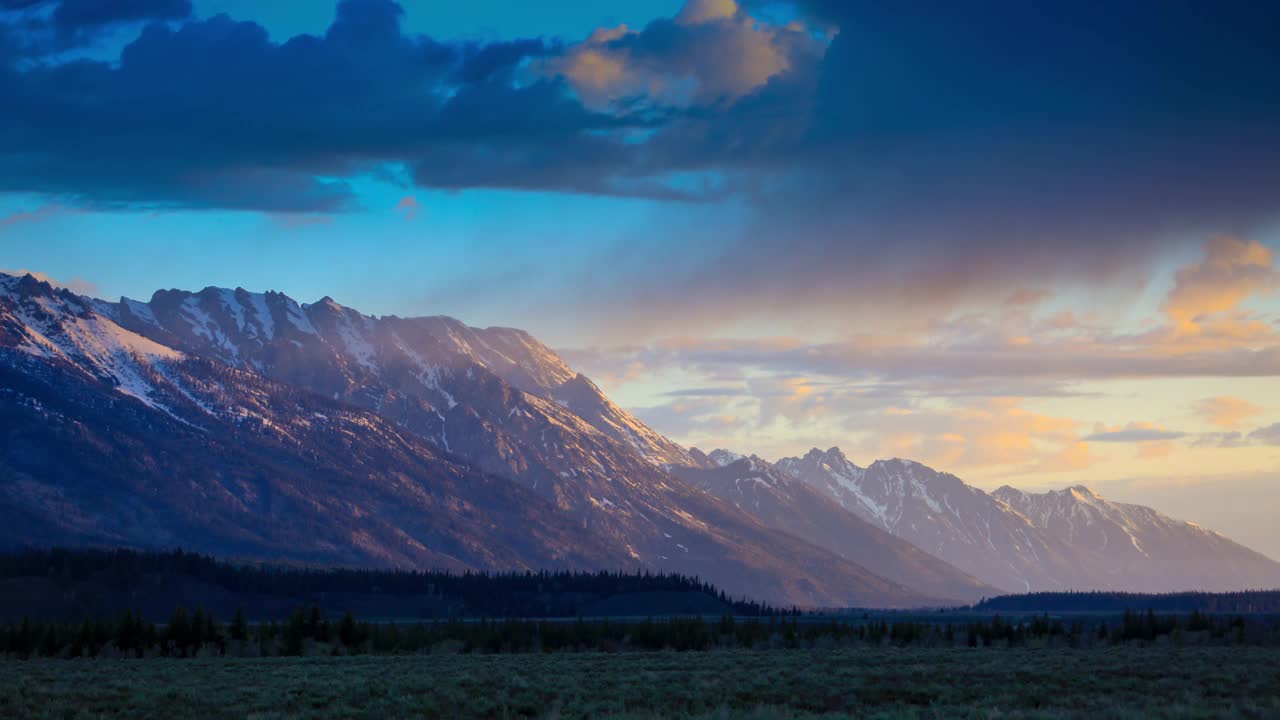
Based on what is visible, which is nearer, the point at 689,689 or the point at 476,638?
the point at 689,689

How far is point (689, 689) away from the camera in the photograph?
69.7 m

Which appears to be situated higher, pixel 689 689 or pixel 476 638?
pixel 689 689

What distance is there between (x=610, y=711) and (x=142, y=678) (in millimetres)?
33699

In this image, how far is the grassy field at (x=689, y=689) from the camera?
59.6 m

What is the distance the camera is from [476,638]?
152m

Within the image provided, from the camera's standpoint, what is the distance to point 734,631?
171125 mm

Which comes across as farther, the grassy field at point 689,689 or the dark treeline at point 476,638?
the dark treeline at point 476,638

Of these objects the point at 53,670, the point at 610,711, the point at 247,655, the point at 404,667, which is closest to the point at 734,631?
the point at 247,655

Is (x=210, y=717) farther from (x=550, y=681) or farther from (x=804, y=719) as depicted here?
(x=804, y=719)

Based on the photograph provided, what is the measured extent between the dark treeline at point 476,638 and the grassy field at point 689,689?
124 ft

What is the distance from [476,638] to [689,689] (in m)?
86.2

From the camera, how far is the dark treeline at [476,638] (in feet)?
427

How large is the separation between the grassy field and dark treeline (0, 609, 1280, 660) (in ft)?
124

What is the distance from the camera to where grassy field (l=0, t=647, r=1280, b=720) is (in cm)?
5962
